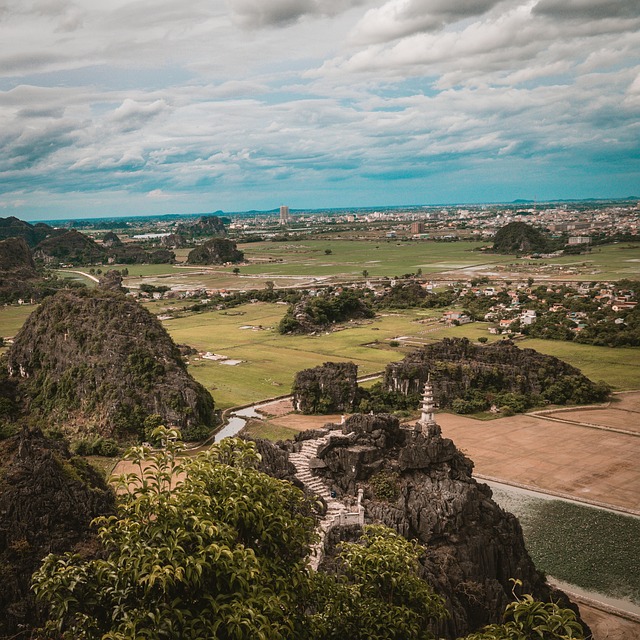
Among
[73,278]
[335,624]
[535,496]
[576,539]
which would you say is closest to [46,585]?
[335,624]

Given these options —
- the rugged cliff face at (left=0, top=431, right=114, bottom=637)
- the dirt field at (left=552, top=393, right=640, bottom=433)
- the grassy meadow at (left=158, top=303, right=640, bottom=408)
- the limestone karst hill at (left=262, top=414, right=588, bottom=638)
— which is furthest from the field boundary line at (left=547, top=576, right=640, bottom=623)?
the grassy meadow at (left=158, top=303, right=640, bottom=408)

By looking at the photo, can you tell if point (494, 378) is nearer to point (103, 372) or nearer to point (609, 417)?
point (609, 417)

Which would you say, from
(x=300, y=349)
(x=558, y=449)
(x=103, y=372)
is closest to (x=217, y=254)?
(x=300, y=349)

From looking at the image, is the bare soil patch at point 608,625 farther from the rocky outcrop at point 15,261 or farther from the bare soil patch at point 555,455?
the rocky outcrop at point 15,261

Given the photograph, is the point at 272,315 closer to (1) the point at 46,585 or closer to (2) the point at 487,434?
(2) the point at 487,434

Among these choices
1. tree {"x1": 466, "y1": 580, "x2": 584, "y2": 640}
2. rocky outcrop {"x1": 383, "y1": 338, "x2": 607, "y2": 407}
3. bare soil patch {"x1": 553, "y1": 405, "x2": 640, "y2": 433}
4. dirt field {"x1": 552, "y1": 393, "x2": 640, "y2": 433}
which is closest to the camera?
tree {"x1": 466, "y1": 580, "x2": 584, "y2": 640}

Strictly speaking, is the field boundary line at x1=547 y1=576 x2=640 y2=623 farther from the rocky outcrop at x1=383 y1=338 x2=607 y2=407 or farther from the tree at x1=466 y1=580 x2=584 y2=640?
the rocky outcrop at x1=383 y1=338 x2=607 y2=407

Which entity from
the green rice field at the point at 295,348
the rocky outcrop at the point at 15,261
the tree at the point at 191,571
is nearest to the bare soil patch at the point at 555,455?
the green rice field at the point at 295,348
